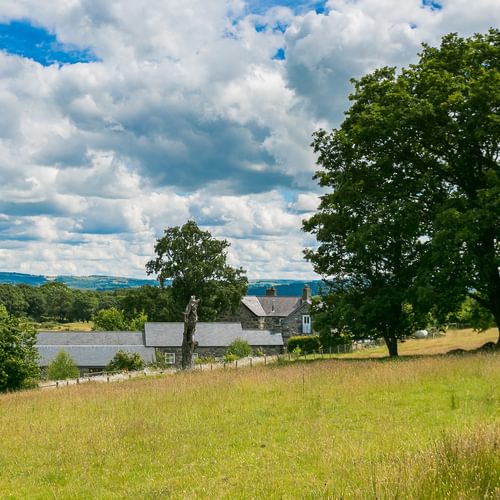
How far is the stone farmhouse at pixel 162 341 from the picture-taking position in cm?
5853

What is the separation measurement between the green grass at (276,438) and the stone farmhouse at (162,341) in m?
37.2

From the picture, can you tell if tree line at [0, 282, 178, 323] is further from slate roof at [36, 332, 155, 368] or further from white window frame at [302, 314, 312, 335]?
slate roof at [36, 332, 155, 368]

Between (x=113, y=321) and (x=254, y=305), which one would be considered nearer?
(x=254, y=305)

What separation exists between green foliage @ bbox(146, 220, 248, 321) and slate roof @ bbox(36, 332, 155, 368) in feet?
30.3

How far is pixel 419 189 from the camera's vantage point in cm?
2702

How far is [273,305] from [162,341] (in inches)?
936

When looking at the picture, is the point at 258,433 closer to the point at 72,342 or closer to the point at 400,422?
the point at 400,422

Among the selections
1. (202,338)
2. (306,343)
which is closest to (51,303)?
(202,338)

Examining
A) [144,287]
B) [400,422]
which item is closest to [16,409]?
[400,422]

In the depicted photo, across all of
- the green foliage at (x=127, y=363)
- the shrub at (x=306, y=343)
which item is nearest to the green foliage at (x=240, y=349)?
the shrub at (x=306, y=343)

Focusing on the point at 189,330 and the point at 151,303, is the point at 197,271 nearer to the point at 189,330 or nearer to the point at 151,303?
the point at 151,303

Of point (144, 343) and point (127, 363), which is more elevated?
point (144, 343)

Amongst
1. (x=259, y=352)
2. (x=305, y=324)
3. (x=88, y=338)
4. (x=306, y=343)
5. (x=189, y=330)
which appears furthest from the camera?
(x=305, y=324)

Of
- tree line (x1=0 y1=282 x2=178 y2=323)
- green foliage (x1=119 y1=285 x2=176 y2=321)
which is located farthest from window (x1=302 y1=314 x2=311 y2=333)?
tree line (x1=0 y1=282 x2=178 y2=323)
